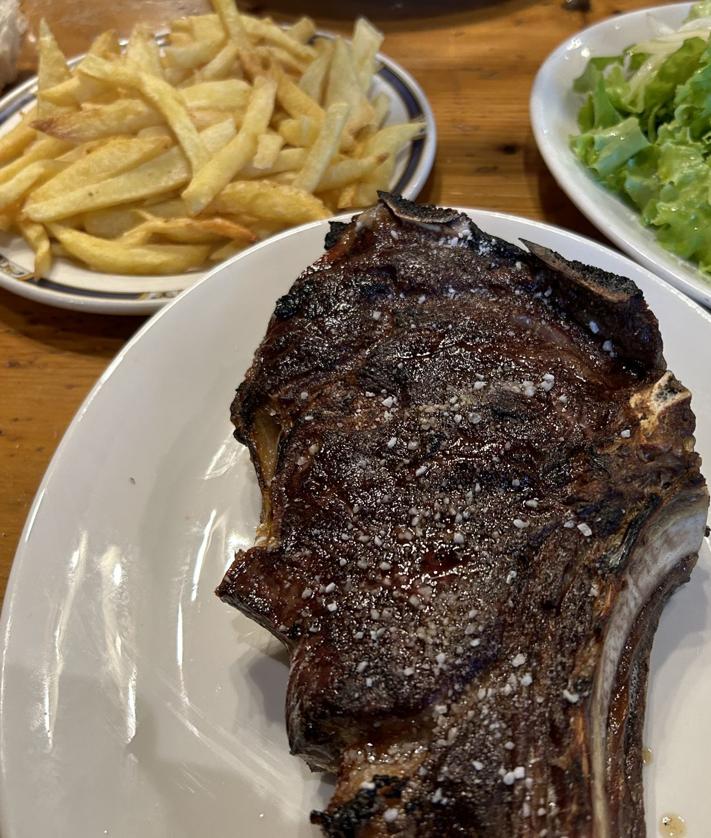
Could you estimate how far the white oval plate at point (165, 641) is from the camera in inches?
66.6

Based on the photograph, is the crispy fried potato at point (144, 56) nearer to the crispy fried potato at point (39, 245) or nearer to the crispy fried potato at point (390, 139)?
the crispy fried potato at point (39, 245)

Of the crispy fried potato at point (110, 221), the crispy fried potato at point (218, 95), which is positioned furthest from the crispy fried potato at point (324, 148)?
the crispy fried potato at point (110, 221)

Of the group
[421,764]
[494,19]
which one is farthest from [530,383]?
[494,19]

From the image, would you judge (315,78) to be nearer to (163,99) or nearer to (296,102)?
(296,102)

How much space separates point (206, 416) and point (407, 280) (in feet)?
2.83

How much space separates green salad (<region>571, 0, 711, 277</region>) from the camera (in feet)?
9.89

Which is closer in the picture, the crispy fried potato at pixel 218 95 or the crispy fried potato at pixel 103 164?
the crispy fried potato at pixel 103 164

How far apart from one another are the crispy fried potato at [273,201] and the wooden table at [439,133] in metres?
0.69

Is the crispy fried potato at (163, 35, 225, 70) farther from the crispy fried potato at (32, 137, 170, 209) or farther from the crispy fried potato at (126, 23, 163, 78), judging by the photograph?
the crispy fried potato at (32, 137, 170, 209)

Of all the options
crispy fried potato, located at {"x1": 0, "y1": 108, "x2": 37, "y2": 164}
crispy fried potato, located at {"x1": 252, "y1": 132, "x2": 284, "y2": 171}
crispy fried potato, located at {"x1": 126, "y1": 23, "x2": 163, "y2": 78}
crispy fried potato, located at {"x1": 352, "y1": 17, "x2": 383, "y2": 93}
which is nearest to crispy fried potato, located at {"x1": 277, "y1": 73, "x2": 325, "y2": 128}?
crispy fried potato, located at {"x1": 252, "y1": 132, "x2": 284, "y2": 171}

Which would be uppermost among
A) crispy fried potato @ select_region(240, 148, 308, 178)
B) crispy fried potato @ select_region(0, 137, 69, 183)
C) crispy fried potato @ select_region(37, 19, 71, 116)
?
crispy fried potato @ select_region(37, 19, 71, 116)

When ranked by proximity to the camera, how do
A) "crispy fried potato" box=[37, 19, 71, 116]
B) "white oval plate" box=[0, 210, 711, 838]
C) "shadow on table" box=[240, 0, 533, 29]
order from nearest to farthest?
"white oval plate" box=[0, 210, 711, 838] → "crispy fried potato" box=[37, 19, 71, 116] → "shadow on table" box=[240, 0, 533, 29]

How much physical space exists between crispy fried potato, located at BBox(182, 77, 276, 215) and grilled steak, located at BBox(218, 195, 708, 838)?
3.18 feet

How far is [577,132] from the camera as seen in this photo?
351 centimetres
